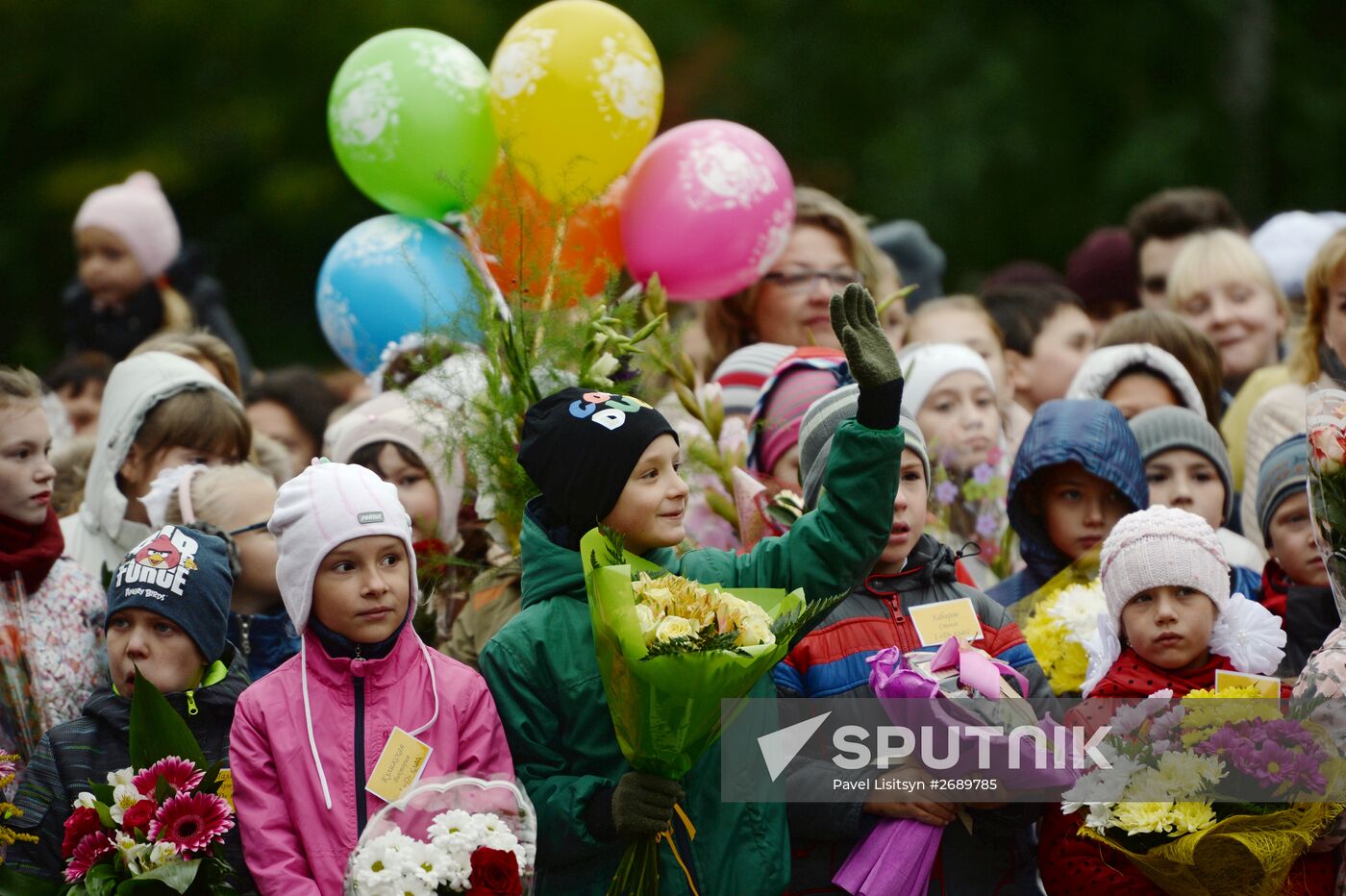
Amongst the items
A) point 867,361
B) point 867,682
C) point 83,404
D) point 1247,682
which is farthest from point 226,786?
point 83,404

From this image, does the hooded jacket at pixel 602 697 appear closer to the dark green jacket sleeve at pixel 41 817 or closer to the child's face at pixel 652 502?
the child's face at pixel 652 502

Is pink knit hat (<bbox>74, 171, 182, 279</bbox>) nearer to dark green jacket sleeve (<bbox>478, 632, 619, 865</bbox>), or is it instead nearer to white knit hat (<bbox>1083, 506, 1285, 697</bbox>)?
dark green jacket sleeve (<bbox>478, 632, 619, 865</bbox>)

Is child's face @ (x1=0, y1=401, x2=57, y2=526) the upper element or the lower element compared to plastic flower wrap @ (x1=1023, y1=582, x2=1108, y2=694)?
upper

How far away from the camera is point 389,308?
5.59 m

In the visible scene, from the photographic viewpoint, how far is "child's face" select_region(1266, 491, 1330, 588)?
179 inches

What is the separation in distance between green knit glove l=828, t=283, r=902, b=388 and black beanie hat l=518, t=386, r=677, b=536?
19.1 inches

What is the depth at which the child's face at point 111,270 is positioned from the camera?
8.19 m

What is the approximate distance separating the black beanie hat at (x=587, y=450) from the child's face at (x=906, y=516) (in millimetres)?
615

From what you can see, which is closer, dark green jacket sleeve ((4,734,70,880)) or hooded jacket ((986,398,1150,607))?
dark green jacket sleeve ((4,734,70,880))

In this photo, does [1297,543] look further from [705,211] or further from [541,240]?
[541,240]

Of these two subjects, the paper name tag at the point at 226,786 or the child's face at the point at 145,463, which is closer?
the paper name tag at the point at 226,786

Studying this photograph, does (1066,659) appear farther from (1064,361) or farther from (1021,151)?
(1021,151)

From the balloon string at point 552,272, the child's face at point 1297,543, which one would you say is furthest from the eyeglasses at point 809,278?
the child's face at point 1297,543

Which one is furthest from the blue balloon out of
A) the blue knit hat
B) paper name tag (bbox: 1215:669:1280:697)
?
paper name tag (bbox: 1215:669:1280:697)
